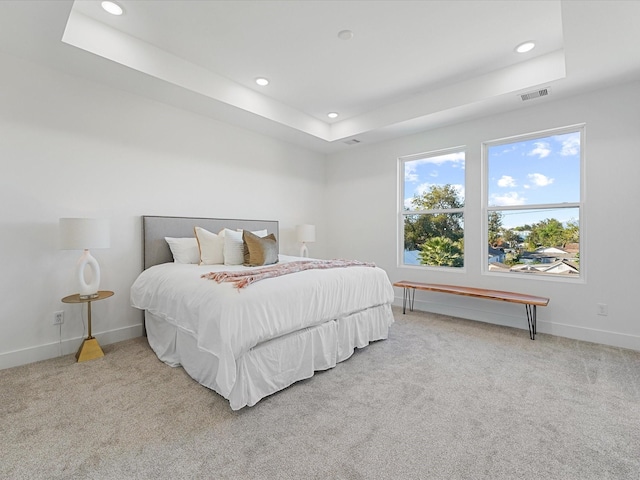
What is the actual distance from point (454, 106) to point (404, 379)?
9.98 feet

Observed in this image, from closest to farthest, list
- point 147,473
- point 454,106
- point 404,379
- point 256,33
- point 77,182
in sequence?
point 147,473
point 404,379
point 256,33
point 77,182
point 454,106

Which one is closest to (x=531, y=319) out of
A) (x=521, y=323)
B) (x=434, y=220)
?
(x=521, y=323)

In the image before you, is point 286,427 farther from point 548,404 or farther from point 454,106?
point 454,106

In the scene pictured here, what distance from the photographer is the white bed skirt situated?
2000mm

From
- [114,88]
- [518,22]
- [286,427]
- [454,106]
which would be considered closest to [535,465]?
[286,427]

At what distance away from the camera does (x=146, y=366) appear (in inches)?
101

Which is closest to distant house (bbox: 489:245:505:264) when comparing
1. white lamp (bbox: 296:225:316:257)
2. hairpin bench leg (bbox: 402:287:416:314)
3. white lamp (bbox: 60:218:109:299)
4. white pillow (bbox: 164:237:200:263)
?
hairpin bench leg (bbox: 402:287:416:314)

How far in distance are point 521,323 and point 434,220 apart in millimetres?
1699

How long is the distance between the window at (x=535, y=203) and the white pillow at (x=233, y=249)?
10.1ft

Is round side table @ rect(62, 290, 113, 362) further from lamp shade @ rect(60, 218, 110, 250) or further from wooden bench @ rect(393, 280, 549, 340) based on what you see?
wooden bench @ rect(393, 280, 549, 340)

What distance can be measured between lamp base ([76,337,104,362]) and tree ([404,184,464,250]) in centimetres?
401

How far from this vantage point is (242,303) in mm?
1953

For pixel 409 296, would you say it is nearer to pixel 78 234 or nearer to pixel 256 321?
pixel 256 321

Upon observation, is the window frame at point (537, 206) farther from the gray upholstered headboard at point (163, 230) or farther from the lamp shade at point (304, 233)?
the gray upholstered headboard at point (163, 230)
